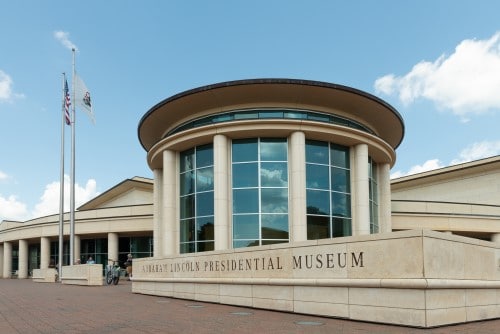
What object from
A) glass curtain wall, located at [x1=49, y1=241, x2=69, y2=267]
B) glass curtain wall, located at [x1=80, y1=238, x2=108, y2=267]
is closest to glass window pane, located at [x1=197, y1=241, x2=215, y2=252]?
glass curtain wall, located at [x1=80, y1=238, x2=108, y2=267]

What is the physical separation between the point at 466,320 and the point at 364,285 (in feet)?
7.17

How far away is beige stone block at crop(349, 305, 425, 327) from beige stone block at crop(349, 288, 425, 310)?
0.25ft

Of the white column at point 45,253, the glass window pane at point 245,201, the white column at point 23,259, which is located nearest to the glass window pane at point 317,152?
the glass window pane at point 245,201

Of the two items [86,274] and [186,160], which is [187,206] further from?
[86,274]

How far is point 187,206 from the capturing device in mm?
26625

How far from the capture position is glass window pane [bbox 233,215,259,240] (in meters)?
24.0

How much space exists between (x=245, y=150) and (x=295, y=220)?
4.31 metres

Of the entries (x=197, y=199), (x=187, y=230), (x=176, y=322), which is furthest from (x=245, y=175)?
(x=176, y=322)

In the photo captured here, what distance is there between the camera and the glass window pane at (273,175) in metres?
24.3

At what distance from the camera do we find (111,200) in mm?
52031

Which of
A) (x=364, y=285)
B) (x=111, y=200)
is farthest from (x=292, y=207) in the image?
(x=111, y=200)

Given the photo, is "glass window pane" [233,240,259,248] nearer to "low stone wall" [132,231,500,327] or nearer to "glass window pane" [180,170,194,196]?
"glass window pane" [180,170,194,196]

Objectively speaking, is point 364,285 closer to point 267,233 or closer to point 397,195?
point 267,233

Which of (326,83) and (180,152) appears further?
(180,152)
